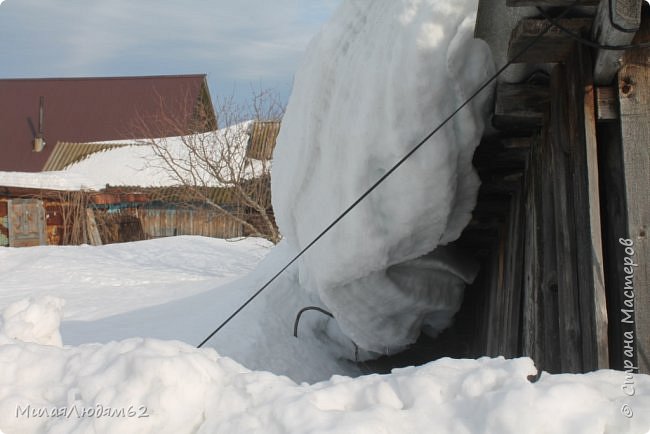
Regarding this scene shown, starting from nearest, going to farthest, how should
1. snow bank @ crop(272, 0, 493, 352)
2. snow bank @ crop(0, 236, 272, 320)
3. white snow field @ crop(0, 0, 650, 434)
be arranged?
white snow field @ crop(0, 0, 650, 434) → snow bank @ crop(272, 0, 493, 352) → snow bank @ crop(0, 236, 272, 320)

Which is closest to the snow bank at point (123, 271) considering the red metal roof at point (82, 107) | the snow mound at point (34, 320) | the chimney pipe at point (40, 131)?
the snow mound at point (34, 320)

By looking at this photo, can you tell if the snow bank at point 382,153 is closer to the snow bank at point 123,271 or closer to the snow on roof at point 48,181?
the snow bank at point 123,271

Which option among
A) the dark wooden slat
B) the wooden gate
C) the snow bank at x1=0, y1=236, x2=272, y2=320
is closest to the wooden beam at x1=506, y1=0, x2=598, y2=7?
the dark wooden slat

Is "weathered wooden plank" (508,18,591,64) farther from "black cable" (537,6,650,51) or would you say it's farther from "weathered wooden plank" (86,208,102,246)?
"weathered wooden plank" (86,208,102,246)

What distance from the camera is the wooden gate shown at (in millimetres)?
16047

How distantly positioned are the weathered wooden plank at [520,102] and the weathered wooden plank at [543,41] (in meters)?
0.23

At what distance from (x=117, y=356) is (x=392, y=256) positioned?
75.1 inches

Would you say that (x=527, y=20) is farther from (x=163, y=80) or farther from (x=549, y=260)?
(x=163, y=80)

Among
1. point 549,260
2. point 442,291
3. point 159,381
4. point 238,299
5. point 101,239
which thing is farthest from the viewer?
point 101,239

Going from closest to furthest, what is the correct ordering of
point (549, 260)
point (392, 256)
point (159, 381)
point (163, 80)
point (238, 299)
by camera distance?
point (159, 381) → point (549, 260) → point (392, 256) → point (238, 299) → point (163, 80)

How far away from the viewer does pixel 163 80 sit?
2294 centimetres

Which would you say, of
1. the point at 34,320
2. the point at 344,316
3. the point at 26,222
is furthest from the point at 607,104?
the point at 26,222

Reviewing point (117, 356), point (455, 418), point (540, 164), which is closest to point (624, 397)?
point (455, 418)

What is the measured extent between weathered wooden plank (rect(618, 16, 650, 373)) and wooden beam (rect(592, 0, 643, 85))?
7 centimetres
